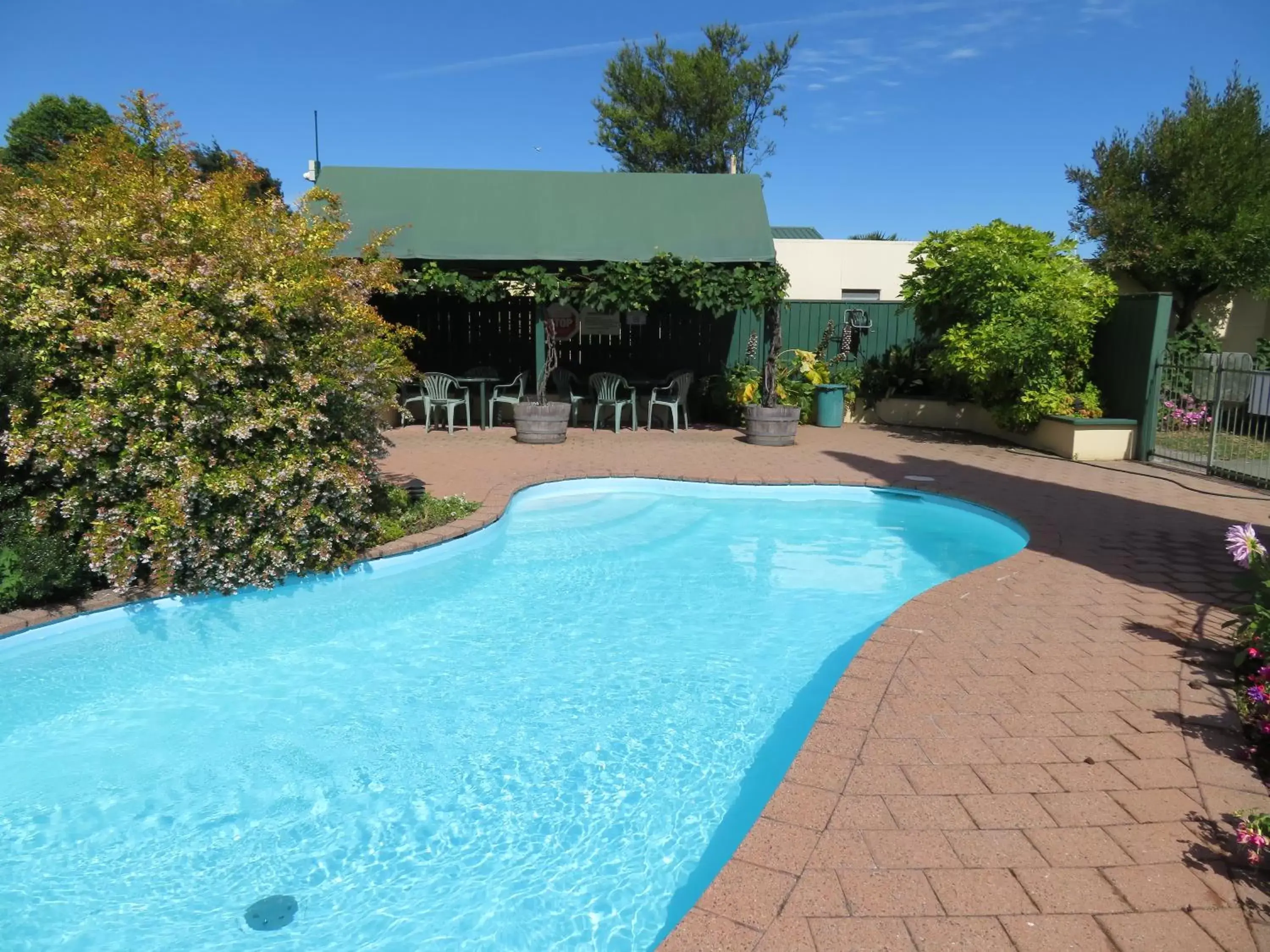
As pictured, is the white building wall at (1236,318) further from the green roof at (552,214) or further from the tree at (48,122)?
the tree at (48,122)

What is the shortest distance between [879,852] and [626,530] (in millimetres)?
5436

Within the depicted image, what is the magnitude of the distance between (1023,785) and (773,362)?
922 cm

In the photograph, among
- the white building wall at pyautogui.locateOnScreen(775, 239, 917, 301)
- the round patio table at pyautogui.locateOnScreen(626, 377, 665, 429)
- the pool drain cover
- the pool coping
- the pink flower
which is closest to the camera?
the pool drain cover

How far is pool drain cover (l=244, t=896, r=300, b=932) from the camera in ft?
9.50

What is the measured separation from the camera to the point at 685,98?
3086 cm

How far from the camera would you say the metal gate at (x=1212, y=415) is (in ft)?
29.5

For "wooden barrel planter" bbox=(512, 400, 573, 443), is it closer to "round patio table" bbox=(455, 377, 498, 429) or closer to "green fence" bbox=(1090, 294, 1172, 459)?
"round patio table" bbox=(455, 377, 498, 429)

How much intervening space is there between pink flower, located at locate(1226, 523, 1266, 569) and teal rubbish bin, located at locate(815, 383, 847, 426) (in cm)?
938

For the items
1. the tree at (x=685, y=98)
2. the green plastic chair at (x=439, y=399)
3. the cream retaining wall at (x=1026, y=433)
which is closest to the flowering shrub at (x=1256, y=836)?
the cream retaining wall at (x=1026, y=433)

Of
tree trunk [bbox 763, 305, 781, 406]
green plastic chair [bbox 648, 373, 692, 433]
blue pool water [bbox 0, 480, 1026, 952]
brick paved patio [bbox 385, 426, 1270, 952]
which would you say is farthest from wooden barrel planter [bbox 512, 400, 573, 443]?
brick paved patio [bbox 385, 426, 1270, 952]

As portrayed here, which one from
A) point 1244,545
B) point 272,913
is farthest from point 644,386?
point 272,913

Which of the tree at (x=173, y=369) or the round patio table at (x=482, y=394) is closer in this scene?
the tree at (x=173, y=369)

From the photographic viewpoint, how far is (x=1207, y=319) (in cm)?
1669

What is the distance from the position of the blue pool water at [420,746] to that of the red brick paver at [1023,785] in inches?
23.7
